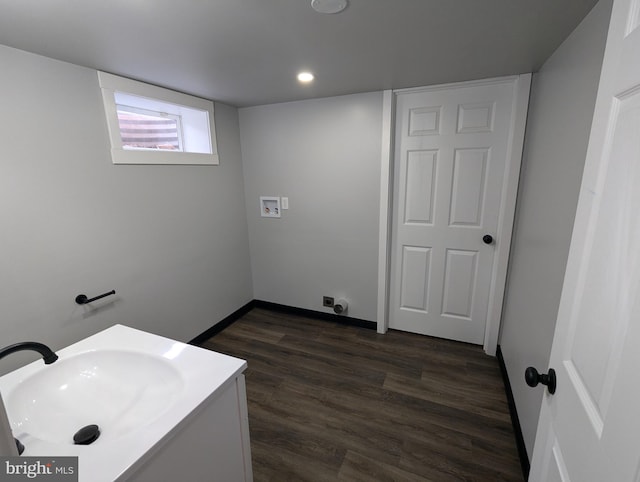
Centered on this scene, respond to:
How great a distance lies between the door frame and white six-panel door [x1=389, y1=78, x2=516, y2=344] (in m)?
0.04

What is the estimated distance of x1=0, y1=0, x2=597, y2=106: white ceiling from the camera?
114 centimetres

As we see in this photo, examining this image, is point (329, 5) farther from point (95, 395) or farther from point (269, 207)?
point (269, 207)

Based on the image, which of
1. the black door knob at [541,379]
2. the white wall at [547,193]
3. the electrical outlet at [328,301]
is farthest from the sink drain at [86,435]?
the electrical outlet at [328,301]

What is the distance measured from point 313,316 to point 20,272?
228cm

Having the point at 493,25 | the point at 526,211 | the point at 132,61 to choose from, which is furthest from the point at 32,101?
the point at 526,211

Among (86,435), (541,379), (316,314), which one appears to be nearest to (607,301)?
(541,379)

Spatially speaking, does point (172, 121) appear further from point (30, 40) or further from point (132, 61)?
point (30, 40)

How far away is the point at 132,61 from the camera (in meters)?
1.65

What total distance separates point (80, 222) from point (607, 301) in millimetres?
2342

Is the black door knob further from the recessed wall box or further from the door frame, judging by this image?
the recessed wall box

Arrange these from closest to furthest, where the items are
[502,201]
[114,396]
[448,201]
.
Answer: [114,396], [502,201], [448,201]

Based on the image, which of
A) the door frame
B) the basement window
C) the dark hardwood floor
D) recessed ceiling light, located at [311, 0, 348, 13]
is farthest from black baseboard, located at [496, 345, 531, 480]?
the basement window

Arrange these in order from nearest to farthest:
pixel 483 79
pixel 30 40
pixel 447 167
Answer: pixel 30 40 < pixel 483 79 < pixel 447 167

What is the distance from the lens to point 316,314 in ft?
10.2
